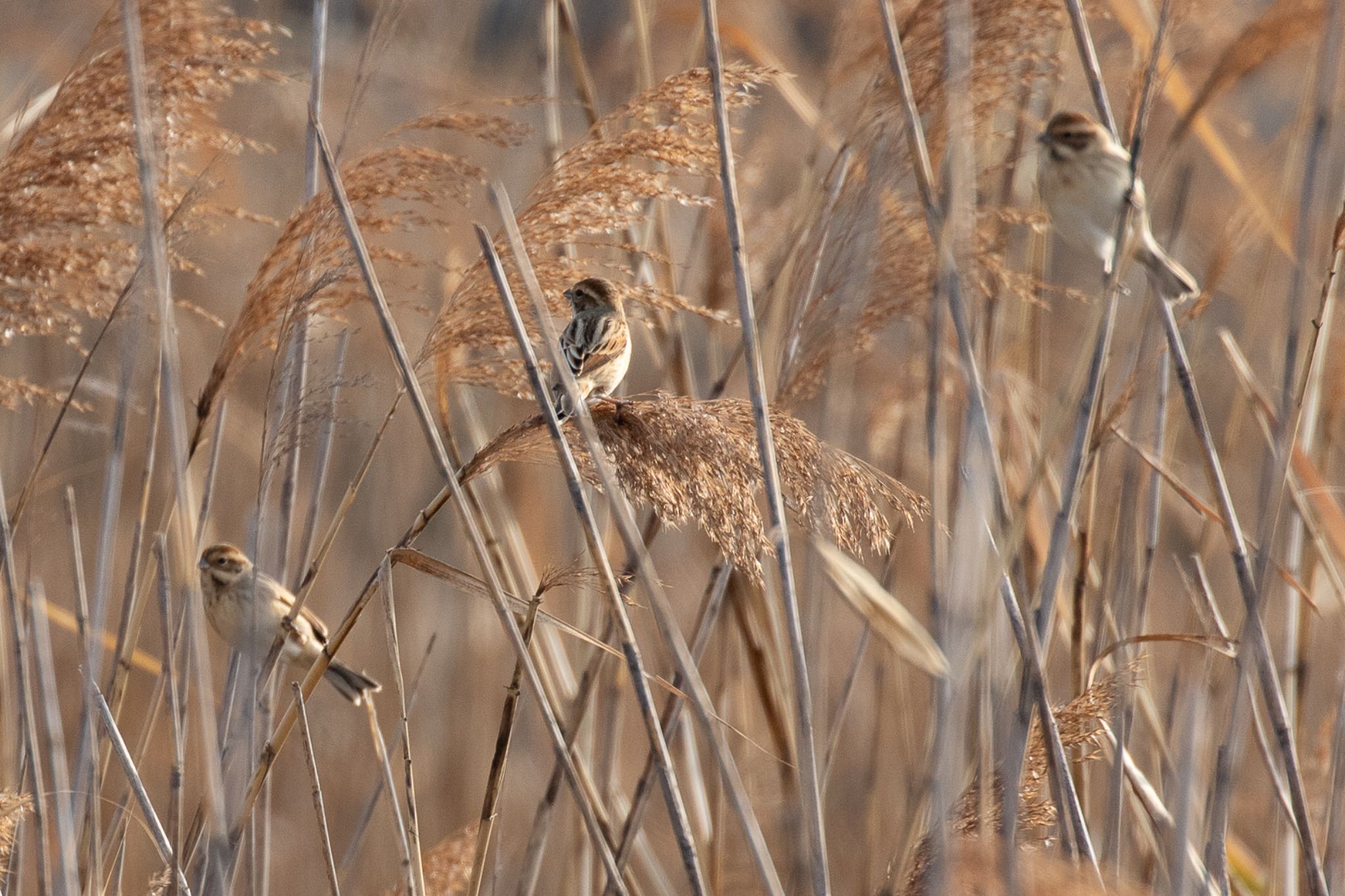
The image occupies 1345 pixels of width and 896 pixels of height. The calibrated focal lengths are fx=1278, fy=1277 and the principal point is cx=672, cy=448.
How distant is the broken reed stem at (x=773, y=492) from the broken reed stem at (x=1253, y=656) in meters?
0.67

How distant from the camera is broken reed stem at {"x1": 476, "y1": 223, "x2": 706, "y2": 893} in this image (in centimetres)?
167

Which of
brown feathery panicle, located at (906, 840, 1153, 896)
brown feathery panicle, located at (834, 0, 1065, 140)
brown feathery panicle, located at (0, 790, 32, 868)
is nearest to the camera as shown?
brown feathery panicle, located at (906, 840, 1153, 896)

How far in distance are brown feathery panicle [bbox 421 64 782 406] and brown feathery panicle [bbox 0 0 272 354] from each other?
571 millimetres

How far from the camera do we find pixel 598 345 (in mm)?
2926

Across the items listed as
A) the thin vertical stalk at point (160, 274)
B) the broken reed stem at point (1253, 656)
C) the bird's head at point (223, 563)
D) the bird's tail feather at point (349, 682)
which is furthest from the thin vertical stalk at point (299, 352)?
the broken reed stem at point (1253, 656)

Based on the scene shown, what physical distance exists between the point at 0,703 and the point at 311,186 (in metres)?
1.38

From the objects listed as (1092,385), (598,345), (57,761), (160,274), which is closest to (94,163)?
(160,274)

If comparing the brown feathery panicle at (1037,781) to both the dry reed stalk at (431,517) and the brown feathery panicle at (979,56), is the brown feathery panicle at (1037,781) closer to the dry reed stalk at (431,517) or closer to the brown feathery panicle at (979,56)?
the dry reed stalk at (431,517)

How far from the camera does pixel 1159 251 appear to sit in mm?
2723

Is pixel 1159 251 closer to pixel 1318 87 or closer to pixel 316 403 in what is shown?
pixel 1318 87

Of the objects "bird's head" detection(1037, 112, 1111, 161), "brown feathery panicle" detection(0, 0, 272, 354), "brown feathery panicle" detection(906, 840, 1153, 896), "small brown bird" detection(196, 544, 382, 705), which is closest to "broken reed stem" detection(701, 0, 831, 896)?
"brown feathery panicle" detection(906, 840, 1153, 896)

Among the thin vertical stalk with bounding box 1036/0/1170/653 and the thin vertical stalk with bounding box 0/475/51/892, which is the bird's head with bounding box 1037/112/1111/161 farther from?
the thin vertical stalk with bounding box 0/475/51/892

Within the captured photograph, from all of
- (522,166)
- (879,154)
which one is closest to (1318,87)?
(879,154)

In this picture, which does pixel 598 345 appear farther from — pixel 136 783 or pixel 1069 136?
pixel 136 783
